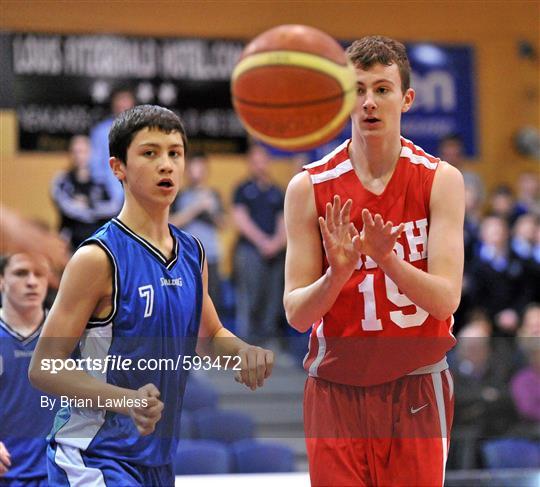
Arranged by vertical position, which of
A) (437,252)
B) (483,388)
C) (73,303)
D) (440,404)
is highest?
(437,252)

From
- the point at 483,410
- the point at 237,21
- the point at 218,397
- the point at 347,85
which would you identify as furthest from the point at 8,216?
the point at 237,21

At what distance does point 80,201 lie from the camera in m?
7.32

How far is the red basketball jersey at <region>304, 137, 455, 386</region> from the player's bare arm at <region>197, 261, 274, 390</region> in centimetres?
23

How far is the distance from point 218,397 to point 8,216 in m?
3.66

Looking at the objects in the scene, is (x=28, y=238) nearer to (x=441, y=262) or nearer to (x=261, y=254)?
(x=441, y=262)

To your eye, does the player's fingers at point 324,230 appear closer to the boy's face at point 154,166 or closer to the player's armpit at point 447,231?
the player's armpit at point 447,231

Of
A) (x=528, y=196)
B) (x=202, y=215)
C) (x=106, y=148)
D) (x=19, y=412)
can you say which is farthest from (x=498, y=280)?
(x=19, y=412)

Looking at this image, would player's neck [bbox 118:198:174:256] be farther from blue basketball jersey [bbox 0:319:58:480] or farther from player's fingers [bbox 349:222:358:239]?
blue basketball jersey [bbox 0:319:58:480]

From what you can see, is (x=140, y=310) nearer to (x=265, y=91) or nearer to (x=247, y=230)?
(x=265, y=91)

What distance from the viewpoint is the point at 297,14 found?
10281 mm

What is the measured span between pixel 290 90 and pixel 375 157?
64cm

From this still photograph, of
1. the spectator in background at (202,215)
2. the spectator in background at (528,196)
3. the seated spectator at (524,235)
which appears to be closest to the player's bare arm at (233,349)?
the spectator in background at (202,215)

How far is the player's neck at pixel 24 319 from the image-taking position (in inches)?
162

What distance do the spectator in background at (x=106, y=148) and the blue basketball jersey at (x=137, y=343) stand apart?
263cm
